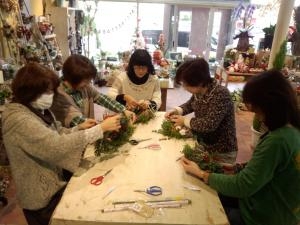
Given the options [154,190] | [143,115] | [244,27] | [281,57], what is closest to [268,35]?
[244,27]

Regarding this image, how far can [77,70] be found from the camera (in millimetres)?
1758

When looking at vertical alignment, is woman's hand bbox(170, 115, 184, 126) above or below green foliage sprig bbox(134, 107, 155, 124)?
above

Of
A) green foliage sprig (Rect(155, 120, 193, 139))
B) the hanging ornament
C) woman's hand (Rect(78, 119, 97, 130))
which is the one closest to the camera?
woman's hand (Rect(78, 119, 97, 130))

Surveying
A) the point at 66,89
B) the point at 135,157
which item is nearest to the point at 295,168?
the point at 135,157

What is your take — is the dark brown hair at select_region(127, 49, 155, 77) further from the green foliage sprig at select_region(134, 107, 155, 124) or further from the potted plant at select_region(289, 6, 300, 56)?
the potted plant at select_region(289, 6, 300, 56)

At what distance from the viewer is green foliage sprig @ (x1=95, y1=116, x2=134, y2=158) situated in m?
1.52

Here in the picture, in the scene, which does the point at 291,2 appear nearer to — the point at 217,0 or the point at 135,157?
the point at 135,157

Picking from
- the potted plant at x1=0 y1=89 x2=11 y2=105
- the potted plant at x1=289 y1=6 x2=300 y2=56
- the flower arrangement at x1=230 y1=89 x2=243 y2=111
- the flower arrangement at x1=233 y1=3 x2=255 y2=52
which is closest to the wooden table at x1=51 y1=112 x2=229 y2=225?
the potted plant at x1=0 y1=89 x2=11 y2=105

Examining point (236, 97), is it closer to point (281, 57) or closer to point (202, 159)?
point (281, 57)

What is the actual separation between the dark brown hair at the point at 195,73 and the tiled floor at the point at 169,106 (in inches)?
66.2

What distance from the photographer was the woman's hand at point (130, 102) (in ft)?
7.05

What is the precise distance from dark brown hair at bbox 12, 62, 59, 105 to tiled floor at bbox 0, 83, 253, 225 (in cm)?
131

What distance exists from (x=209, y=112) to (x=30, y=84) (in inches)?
40.3

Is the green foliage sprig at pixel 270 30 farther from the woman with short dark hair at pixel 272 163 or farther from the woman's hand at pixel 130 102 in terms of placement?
the woman with short dark hair at pixel 272 163
